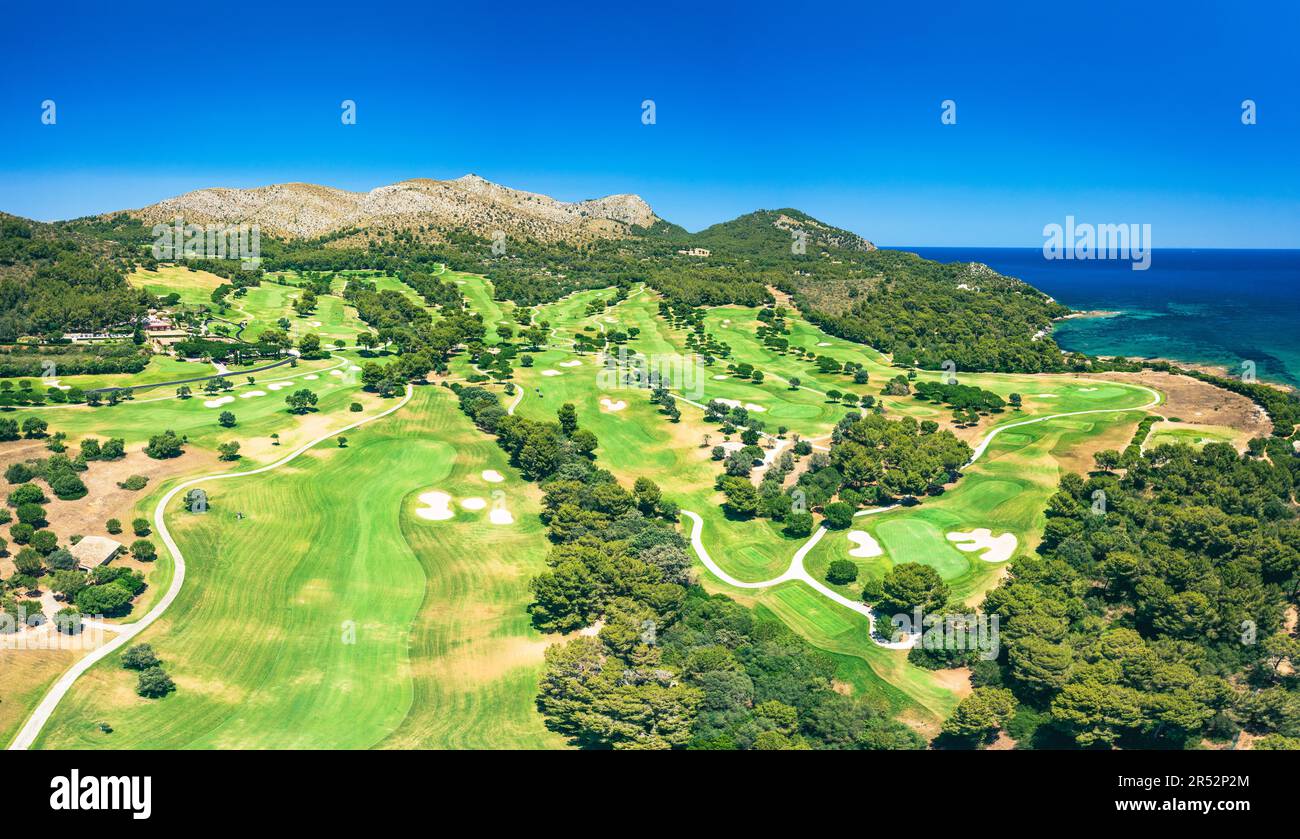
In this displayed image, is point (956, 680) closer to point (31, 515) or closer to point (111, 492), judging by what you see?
point (31, 515)

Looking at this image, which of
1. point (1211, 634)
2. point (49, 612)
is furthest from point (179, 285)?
point (1211, 634)

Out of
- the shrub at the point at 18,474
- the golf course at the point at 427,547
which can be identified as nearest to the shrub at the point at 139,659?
the golf course at the point at 427,547

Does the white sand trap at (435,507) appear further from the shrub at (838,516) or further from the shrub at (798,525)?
the shrub at (838,516)

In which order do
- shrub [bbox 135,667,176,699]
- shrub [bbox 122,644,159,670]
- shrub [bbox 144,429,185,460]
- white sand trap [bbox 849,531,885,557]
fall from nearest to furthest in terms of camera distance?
shrub [bbox 135,667,176,699] → shrub [bbox 122,644,159,670] → white sand trap [bbox 849,531,885,557] → shrub [bbox 144,429,185,460]

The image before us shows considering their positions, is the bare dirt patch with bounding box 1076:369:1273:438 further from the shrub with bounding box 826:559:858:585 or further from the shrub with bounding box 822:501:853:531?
the shrub with bounding box 826:559:858:585

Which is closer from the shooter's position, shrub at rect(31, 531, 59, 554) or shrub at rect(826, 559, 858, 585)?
Result: shrub at rect(31, 531, 59, 554)

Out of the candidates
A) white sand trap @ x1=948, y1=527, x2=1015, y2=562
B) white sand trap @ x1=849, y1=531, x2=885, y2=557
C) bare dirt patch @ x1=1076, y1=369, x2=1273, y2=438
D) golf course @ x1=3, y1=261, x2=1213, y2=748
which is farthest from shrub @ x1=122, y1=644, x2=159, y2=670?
bare dirt patch @ x1=1076, y1=369, x2=1273, y2=438
